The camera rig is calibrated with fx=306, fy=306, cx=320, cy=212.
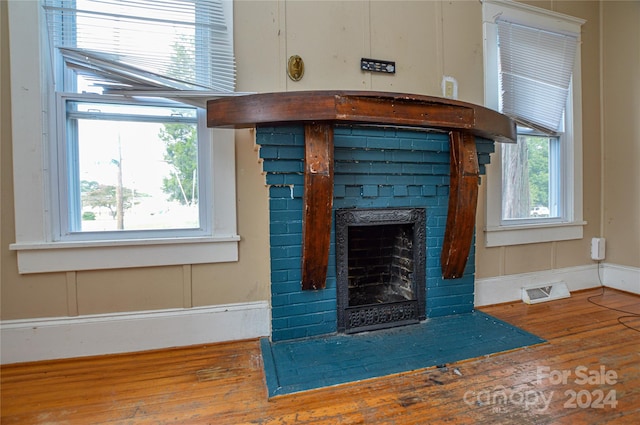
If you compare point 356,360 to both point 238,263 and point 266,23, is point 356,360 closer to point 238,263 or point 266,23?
point 238,263

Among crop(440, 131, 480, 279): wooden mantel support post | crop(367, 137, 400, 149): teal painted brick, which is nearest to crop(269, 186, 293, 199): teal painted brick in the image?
crop(367, 137, 400, 149): teal painted brick

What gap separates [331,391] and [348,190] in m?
1.19

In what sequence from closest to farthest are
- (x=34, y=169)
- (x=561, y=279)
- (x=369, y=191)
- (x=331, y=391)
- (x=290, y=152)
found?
(x=331, y=391)
(x=34, y=169)
(x=290, y=152)
(x=369, y=191)
(x=561, y=279)

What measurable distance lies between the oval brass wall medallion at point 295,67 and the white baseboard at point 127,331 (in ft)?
5.28

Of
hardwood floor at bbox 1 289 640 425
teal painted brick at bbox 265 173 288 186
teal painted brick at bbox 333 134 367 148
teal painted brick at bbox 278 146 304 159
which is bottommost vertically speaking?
hardwood floor at bbox 1 289 640 425

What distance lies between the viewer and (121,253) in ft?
6.26

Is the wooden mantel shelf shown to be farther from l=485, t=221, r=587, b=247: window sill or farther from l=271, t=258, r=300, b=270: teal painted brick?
l=485, t=221, r=587, b=247: window sill

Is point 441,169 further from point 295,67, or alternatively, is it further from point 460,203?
point 295,67

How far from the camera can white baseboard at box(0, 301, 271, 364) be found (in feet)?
5.90

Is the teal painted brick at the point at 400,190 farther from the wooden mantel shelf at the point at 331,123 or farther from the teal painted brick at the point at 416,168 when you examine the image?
the wooden mantel shelf at the point at 331,123

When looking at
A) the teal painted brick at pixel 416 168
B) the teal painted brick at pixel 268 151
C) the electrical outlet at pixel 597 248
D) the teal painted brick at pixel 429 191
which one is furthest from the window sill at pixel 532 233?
the teal painted brick at pixel 268 151

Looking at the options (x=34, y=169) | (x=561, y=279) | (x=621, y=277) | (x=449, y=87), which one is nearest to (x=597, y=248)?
(x=621, y=277)

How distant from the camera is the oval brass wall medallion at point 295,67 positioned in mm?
2141

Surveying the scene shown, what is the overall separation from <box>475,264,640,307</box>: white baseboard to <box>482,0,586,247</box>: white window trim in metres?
0.32
